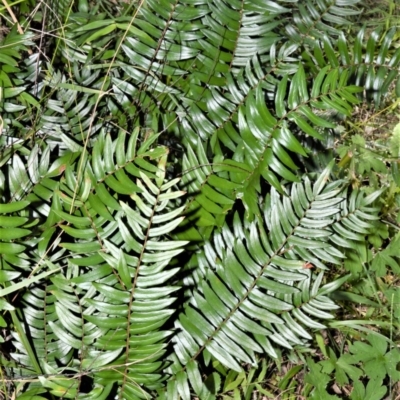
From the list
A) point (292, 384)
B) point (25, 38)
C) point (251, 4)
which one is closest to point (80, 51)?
point (25, 38)

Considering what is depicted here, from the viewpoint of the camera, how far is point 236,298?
143 centimetres

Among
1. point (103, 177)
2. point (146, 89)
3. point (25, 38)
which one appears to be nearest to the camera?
point (103, 177)

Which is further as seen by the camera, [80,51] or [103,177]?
[80,51]

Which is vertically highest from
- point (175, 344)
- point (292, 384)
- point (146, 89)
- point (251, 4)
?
point (251, 4)

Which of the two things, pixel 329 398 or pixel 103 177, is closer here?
pixel 103 177

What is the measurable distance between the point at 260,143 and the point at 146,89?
17.8 inches

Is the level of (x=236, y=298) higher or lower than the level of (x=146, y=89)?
lower

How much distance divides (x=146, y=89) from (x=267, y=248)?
0.65 m

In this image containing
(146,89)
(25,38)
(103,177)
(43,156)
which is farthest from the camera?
(146,89)

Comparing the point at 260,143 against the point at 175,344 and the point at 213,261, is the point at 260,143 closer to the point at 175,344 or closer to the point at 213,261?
the point at 213,261

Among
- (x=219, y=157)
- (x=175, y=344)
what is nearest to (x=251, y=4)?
(x=219, y=157)

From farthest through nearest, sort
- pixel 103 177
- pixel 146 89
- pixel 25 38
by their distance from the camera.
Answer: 1. pixel 146 89
2. pixel 25 38
3. pixel 103 177

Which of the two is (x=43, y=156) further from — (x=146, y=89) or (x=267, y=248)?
(x=267, y=248)

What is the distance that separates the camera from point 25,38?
64.1 inches
